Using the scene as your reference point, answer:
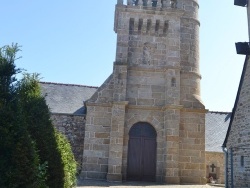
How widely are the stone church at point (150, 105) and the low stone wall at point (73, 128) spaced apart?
0.48 m

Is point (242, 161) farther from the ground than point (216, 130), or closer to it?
closer to it

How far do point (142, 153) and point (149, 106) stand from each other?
222 cm

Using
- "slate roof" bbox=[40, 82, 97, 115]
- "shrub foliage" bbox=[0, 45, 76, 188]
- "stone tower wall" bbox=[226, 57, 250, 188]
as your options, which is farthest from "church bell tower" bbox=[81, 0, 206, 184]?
"shrub foliage" bbox=[0, 45, 76, 188]

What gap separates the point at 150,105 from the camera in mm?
15352

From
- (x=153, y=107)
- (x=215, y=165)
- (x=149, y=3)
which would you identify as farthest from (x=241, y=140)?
(x=215, y=165)

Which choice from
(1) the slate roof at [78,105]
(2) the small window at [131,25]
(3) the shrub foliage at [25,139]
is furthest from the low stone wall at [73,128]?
(3) the shrub foliage at [25,139]

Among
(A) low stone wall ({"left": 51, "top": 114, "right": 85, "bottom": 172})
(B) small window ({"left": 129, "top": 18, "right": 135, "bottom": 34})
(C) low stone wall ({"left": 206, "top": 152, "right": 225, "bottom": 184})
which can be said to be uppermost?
(B) small window ({"left": 129, "top": 18, "right": 135, "bottom": 34})

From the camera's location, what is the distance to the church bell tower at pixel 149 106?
579 inches

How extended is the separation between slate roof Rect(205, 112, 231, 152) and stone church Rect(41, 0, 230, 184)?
5.26 metres

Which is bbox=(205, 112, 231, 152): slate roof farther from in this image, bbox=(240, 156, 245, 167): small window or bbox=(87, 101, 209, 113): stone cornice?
bbox=(240, 156, 245, 167): small window

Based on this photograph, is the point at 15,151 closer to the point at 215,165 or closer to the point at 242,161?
the point at 242,161

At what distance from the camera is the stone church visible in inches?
579

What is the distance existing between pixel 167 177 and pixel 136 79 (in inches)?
189

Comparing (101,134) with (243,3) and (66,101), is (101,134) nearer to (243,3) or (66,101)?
(66,101)
